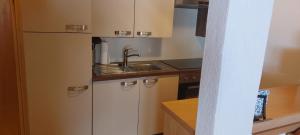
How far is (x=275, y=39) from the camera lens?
2029mm

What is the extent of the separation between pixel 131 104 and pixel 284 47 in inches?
57.0

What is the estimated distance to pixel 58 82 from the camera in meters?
1.94

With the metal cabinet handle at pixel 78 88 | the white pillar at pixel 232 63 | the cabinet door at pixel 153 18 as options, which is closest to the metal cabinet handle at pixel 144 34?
the cabinet door at pixel 153 18

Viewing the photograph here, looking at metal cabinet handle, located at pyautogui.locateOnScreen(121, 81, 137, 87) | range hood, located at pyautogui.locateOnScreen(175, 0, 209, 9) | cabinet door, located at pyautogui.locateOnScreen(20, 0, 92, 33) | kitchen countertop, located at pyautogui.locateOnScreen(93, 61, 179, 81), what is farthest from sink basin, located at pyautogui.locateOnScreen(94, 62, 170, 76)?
range hood, located at pyautogui.locateOnScreen(175, 0, 209, 9)

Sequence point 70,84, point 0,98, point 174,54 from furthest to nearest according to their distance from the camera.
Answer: point 174,54
point 0,98
point 70,84

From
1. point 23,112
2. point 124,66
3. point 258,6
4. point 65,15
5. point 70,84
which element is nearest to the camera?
point 258,6

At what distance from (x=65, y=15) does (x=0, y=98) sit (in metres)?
1.20

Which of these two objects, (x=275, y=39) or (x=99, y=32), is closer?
(x=275, y=39)

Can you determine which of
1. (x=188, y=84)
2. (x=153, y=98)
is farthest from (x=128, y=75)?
(x=188, y=84)

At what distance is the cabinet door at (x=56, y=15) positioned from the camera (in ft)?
5.67

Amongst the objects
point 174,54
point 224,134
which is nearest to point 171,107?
point 224,134

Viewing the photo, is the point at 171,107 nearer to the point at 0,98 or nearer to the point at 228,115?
the point at 228,115

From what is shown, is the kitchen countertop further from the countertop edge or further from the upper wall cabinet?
the upper wall cabinet

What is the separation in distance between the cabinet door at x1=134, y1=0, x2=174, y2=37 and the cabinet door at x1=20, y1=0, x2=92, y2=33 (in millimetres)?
565
